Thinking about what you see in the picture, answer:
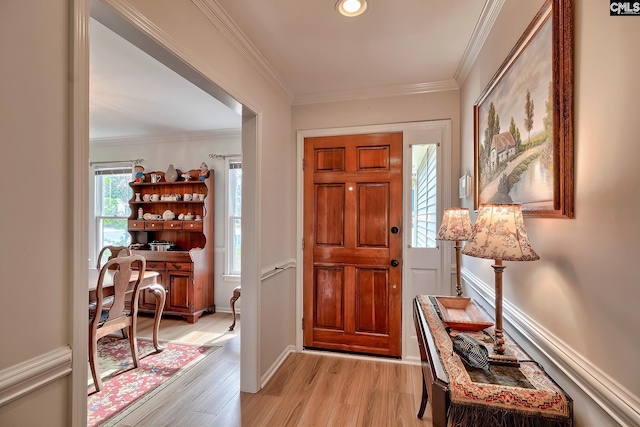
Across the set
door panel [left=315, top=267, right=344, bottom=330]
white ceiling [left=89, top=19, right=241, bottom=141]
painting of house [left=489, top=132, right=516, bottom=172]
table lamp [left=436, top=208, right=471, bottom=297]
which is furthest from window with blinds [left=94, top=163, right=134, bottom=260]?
painting of house [left=489, top=132, right=516, bottom=172]

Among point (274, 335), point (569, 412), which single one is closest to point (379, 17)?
point (569, 412)

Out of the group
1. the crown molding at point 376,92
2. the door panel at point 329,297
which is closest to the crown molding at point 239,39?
the crown molding at point 376,92

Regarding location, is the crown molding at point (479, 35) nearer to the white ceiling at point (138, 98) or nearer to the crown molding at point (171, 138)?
the white ceiling at point (138, 98)

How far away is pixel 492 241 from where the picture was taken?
40.4 inches

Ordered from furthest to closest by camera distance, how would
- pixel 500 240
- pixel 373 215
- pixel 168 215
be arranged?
pixel 168 215 → pixel 373 215 → pixel 500 240

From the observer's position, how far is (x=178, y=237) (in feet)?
14.2

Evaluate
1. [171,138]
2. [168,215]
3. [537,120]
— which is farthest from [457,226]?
[171,138]

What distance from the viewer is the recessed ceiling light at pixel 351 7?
5.37ft

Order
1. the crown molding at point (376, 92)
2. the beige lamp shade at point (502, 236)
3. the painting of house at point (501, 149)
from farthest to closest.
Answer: the crown molding at point (376, 92), the painting of house at point (501, 149), the beige lamp shade at point (502, 236)

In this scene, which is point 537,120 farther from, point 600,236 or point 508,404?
point 508,404

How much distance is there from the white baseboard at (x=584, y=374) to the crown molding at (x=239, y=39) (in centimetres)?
221

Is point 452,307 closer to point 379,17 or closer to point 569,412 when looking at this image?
point 569,412

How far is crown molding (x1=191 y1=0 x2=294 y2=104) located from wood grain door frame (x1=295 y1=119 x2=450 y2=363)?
60 cm

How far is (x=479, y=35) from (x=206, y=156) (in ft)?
11.9
